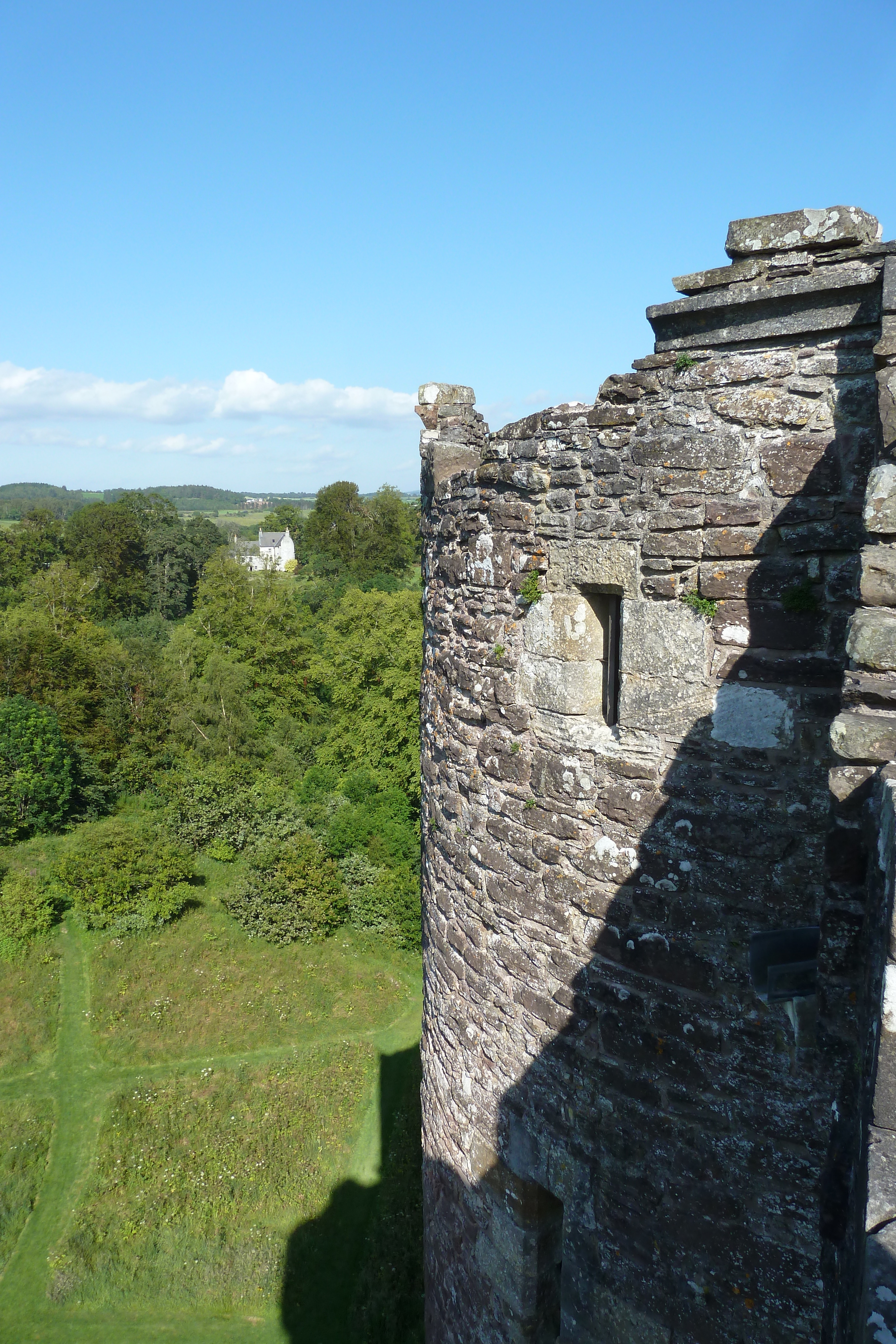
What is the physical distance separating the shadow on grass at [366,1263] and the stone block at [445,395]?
332 inches

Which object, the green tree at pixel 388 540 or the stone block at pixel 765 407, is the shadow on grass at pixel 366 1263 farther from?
the green tree at pixel 388 540

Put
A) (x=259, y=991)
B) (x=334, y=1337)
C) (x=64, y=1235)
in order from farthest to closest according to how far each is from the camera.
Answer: (x=259, y=991)
(x=64, y=1235)
(x=334, y=1337)

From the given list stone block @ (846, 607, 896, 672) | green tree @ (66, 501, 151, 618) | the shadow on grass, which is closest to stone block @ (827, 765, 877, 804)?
stone block @ (846, 607, 896, 672)

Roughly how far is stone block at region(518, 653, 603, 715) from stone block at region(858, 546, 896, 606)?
161 cm

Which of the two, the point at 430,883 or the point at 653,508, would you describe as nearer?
the point at 653,508

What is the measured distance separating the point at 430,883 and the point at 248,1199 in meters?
8.68

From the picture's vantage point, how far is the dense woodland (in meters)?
19.4

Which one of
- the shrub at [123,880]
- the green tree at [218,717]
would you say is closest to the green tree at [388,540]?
the green tree at [218,717]

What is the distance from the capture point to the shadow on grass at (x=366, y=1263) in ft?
30.9

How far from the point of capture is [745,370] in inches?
125

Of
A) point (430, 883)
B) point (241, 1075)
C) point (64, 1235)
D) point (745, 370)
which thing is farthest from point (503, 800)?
point (241, 1075)

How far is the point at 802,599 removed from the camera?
3090 millimetres

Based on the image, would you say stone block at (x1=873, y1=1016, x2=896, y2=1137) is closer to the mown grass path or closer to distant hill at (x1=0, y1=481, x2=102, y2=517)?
the mown grass path

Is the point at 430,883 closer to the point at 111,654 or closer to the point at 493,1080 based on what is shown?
the point at 493,1080
